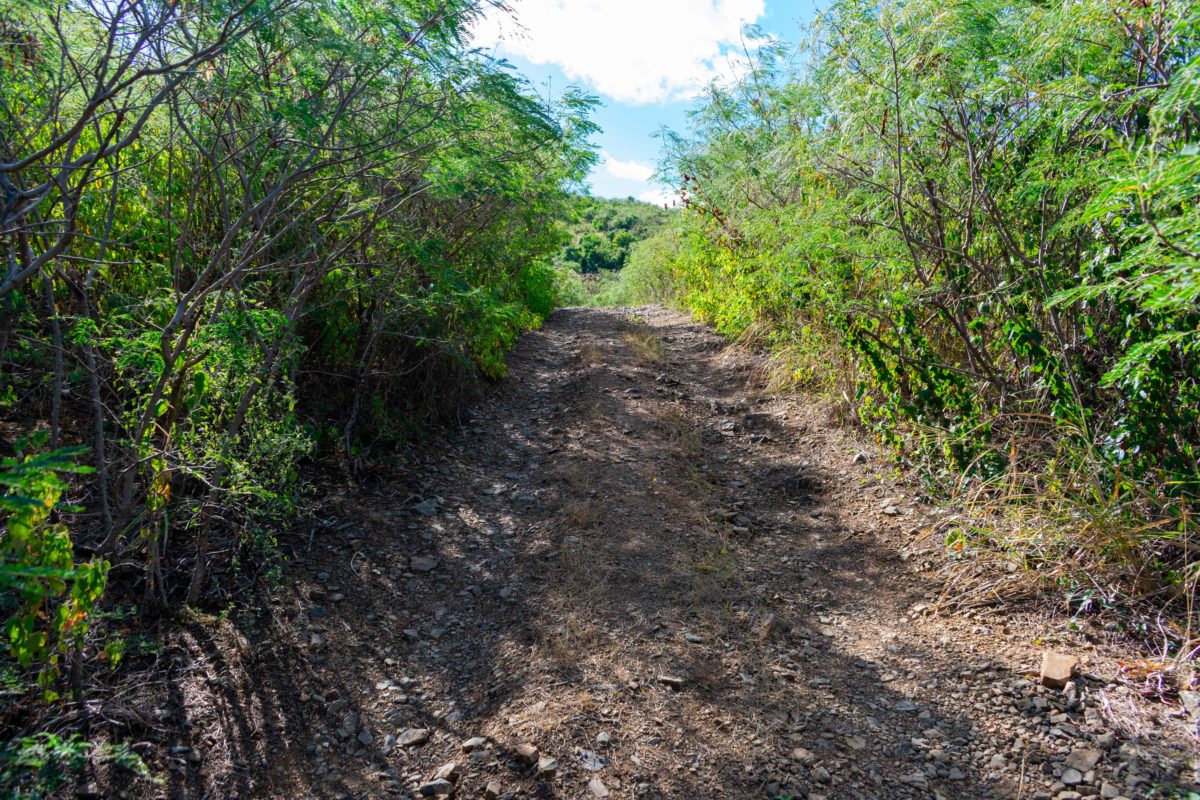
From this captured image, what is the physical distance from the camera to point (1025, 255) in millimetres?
3543

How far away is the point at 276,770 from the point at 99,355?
2.02 metres

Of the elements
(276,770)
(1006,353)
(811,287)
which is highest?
(811,287)

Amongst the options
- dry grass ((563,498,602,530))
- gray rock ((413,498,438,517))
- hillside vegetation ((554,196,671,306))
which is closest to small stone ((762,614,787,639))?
dry grass ((563,498,602,530))

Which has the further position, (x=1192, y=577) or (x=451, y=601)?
(x=451, y=601)

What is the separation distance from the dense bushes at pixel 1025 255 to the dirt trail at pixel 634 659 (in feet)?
2.02

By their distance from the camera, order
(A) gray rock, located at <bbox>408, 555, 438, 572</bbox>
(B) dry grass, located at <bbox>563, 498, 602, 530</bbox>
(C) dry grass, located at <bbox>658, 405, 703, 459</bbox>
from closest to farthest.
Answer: (A) gray rock, located at <bbox>408, 555, 438, 572</bbox> < (B) dry grass, located at <bbox>563, 498, 602, 530</bbox> < (C) dry grass, located at <bbox>658, 405, 703, 459</bbox>

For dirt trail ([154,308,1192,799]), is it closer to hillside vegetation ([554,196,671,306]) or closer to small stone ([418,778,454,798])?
small stone ([418,778,454,798])

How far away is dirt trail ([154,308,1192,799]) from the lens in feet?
7.87

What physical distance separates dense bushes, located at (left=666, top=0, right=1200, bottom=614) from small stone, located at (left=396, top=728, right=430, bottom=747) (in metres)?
2.76

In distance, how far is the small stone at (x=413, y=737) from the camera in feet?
8.82

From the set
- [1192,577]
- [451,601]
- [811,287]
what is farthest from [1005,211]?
[451,601]

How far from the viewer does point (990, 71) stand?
3.38 metres

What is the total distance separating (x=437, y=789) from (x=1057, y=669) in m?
2.42

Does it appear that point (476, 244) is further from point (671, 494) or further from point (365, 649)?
point (365, 649)
